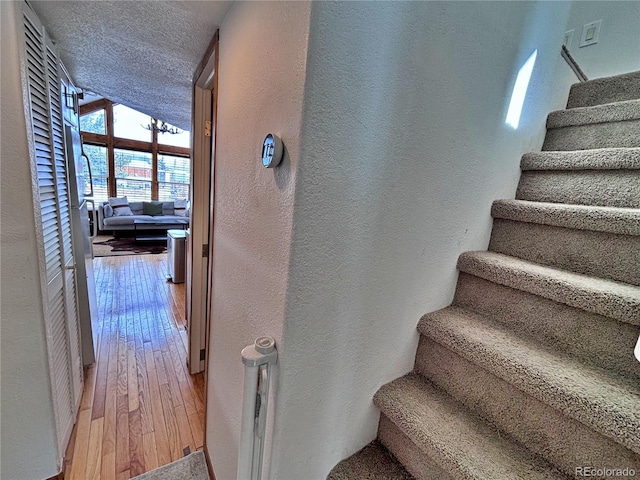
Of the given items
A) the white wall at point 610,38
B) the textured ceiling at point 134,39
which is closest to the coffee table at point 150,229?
the textured ceiling at point 134,39

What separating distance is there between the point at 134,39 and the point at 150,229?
5579 millimetres

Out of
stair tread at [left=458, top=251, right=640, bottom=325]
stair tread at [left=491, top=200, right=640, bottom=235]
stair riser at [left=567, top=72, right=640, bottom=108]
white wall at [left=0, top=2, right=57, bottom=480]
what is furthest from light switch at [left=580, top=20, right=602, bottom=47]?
white wall at [left=0, top=2, right=57, bottom=480]

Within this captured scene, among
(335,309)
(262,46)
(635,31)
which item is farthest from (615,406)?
(635,31)

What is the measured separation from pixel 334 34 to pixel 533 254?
1.08 metres

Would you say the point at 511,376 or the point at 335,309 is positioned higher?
the point at 335,309

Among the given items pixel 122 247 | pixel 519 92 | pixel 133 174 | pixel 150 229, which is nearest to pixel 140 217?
pixel 150 229

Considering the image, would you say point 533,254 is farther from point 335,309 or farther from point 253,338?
point 253,338

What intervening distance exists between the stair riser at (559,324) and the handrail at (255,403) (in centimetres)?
80

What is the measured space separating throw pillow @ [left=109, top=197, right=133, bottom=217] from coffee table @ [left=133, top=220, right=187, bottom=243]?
456mm

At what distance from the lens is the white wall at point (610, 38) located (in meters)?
1.75

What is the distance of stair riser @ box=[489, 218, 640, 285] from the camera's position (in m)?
0.86

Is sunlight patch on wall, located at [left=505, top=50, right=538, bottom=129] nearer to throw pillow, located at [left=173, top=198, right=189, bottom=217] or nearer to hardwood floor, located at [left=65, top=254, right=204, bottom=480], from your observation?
hardwood floor, located at [left=65, top=254, right=204, bottom=480]

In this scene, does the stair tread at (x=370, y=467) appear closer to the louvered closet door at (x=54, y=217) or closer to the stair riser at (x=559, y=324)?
the stair riser at (x=559, y=324)

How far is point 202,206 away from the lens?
71.5 inches
